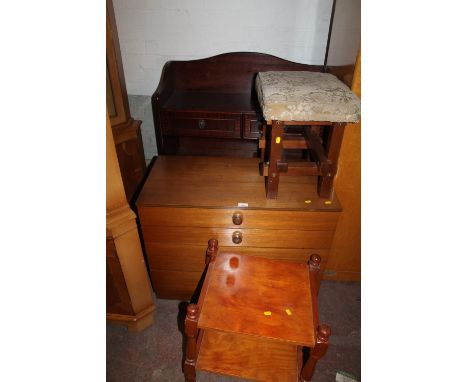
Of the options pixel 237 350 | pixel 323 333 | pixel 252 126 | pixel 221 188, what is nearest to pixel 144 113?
pixel 252 126

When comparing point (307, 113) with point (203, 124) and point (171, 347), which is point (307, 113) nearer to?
point (203, 124)

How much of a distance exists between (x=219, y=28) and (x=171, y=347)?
2.01 metres

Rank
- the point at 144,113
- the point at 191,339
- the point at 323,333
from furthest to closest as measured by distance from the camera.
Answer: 1. the point at 144,113
2. the point at 191,339
3. the point at 323,333

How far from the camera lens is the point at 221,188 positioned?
4.61 feet

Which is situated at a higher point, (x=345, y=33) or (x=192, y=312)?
(x=345, y=33)

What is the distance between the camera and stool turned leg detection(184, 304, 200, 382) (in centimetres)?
108

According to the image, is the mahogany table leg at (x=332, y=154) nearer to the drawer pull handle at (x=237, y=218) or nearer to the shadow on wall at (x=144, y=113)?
the drawer pull handle at (x=237, y=218)

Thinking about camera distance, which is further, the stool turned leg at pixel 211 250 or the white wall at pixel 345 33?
the stool turned leg at pixel 211 250

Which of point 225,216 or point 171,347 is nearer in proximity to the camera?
point 225,216

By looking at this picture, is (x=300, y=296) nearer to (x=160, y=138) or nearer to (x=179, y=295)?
(x=179, y=295)

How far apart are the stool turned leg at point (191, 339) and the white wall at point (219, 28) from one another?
1760mm

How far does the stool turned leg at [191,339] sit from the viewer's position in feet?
3.55

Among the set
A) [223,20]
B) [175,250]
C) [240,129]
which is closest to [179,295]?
[175,250]

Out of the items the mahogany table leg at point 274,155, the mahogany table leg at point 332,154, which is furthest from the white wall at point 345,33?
the mahogany table leg at point 274,155
